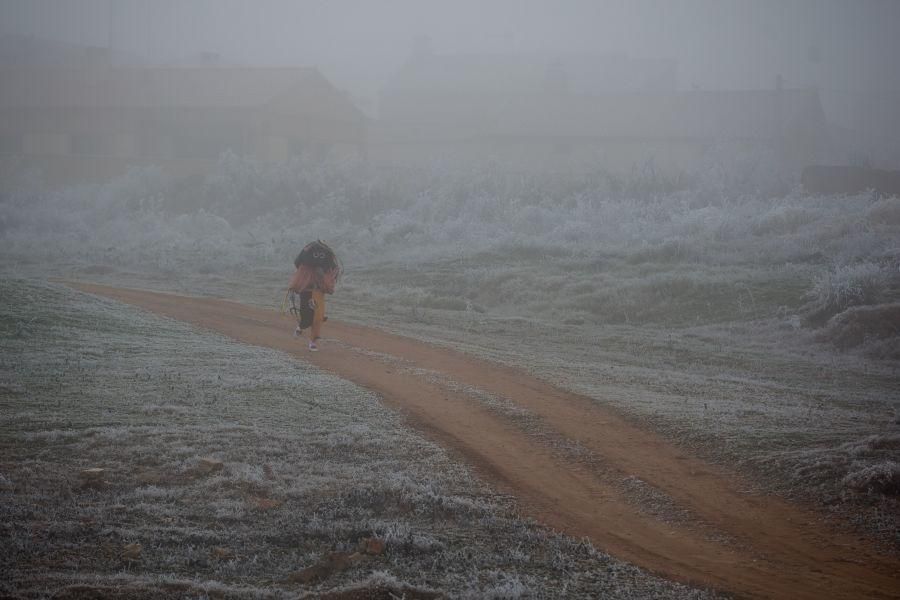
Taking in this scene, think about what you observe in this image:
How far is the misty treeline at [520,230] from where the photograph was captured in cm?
1933

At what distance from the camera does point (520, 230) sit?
97.8 feet

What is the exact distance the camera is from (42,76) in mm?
50312

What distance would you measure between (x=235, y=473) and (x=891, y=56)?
89.8 metres

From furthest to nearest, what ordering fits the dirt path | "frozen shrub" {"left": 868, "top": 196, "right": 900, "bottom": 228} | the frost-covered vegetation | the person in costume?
"frozen shrub" {"left": 868, "top": 196, "right": 900, "bottom": 228}, the person in costume, the frost-covered vegetation, the dirt path

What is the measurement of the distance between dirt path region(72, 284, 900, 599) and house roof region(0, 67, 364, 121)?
34.2 m

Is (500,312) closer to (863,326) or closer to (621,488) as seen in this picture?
(863,326)

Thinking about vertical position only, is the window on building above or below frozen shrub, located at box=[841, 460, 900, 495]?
above

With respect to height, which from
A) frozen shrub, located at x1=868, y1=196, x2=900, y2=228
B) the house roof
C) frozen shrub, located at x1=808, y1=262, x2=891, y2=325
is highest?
the house roof

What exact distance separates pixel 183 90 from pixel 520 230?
2469 cm

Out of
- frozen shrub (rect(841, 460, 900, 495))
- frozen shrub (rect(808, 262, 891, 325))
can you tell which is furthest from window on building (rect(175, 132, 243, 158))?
frozen shrub (rect(841, 460, 900, 495))

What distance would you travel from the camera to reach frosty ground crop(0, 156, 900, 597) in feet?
25.2

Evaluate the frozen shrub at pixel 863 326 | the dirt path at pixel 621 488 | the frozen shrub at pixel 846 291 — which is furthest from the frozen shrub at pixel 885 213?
the dirt path at pixel 621 488

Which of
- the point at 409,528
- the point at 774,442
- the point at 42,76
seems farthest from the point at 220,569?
the point at 42,76

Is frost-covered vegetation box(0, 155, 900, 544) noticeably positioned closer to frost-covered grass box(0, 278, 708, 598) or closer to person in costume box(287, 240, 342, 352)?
person in costume box(287, 240, 342, 352)
